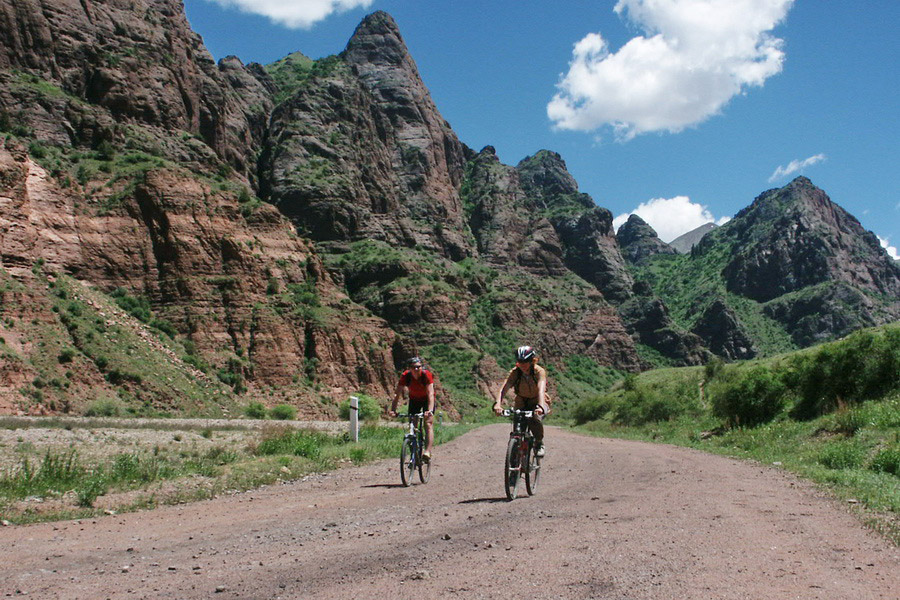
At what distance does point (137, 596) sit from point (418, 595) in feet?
6.95

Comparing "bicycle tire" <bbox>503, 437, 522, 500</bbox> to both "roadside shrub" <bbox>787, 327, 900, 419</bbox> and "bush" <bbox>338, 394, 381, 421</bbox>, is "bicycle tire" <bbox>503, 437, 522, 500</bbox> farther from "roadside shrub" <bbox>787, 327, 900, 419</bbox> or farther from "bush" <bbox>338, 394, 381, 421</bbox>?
"bush" <bbox>338, 394, 381, 421</bbox>

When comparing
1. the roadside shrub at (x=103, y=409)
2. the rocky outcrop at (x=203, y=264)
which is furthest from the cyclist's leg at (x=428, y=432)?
the rocky outcrop at (x=203, y=264)

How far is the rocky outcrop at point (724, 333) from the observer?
571 feet

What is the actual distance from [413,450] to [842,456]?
32.3 ft

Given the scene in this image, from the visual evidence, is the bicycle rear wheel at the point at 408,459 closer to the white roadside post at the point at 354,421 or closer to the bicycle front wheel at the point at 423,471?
the bicycle front wheel at the point at 423,471

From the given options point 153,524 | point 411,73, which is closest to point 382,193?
point 411,73

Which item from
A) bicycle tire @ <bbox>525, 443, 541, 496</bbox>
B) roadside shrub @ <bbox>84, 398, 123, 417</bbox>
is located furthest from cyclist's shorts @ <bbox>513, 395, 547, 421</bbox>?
roadside shrub @ <bbox>84, 398, 123, 417</bbox>

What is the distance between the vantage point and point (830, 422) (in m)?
20.1

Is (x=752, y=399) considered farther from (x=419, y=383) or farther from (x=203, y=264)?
(x=203, y=264)

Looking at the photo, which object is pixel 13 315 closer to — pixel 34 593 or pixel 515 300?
pixel 34 593

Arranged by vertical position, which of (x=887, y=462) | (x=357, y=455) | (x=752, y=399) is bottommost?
(x=357, y=455)

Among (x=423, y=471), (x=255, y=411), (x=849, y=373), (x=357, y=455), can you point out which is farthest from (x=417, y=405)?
(x=255, y=411)

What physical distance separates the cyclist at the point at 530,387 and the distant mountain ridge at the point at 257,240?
1518 inches

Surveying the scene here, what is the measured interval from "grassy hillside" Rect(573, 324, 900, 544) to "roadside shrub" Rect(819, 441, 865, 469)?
2 cm
